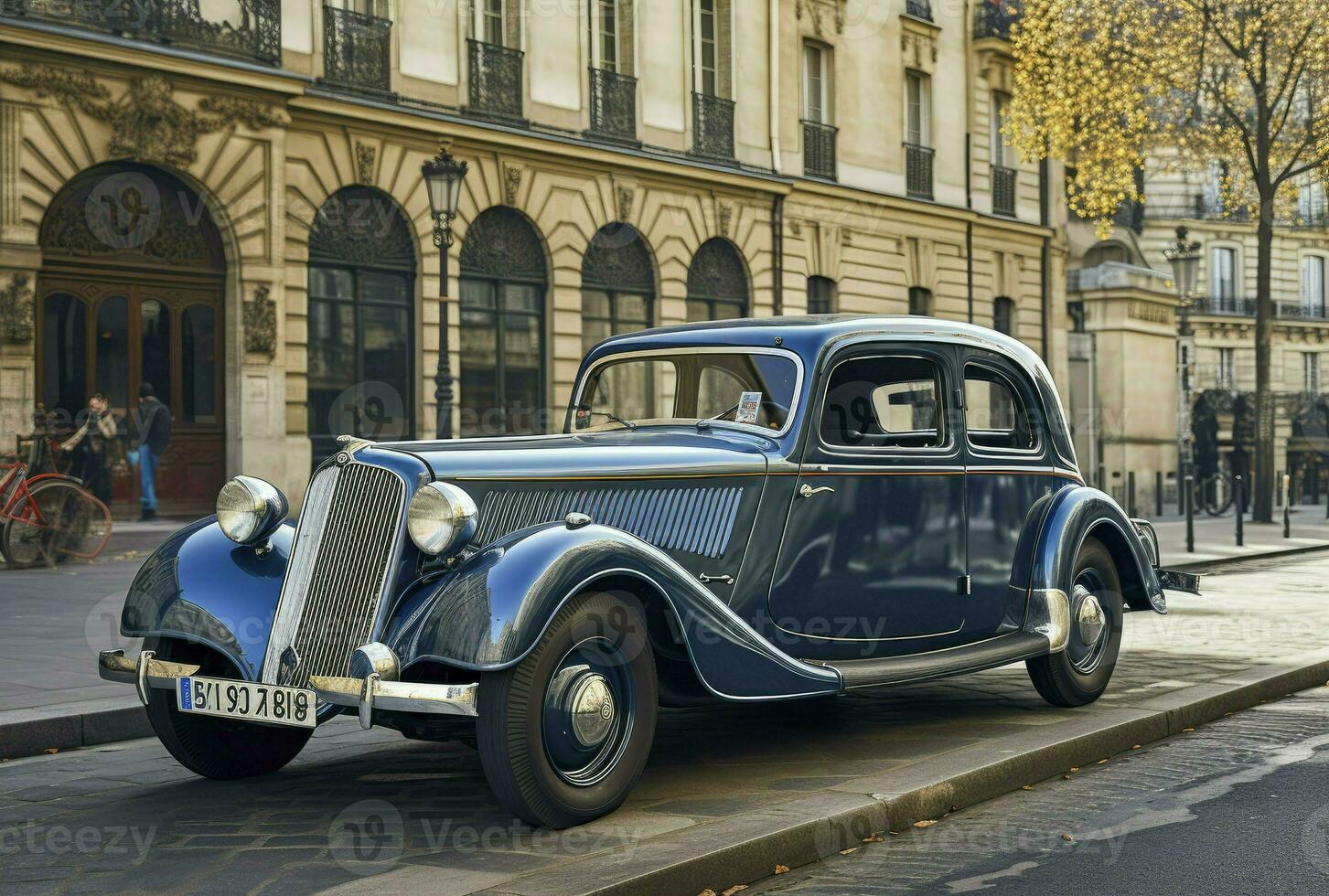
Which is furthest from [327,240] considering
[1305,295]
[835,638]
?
[1305,295]

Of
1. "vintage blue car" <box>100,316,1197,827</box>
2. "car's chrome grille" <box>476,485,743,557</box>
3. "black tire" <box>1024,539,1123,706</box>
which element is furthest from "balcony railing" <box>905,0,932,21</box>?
"car's chrome grille" <box>476,485,743,557</box>

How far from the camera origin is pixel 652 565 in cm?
532

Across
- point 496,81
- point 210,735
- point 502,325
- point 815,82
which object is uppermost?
point 815,82

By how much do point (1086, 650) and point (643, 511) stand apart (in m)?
2.85

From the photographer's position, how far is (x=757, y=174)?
2536 centimetres

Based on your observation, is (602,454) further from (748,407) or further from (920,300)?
(920,300)

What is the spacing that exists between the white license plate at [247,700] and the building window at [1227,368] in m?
54.8

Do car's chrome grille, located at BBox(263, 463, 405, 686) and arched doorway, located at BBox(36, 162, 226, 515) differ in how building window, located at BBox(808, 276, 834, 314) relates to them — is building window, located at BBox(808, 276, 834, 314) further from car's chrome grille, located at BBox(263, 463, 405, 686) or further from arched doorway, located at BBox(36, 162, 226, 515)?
car's chrome grille, located at BBox(263, 463, 405, 686)

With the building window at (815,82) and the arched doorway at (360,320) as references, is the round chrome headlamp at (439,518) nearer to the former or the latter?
the arched doorway at (360,320)

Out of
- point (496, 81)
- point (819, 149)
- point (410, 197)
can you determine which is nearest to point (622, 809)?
point (410, 197)

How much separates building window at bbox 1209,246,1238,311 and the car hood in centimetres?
5329

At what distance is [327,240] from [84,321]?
3.44m

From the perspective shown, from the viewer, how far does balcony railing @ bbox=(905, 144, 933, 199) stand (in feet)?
96.2

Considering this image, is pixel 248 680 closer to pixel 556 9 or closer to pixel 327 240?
pixel 327 240
